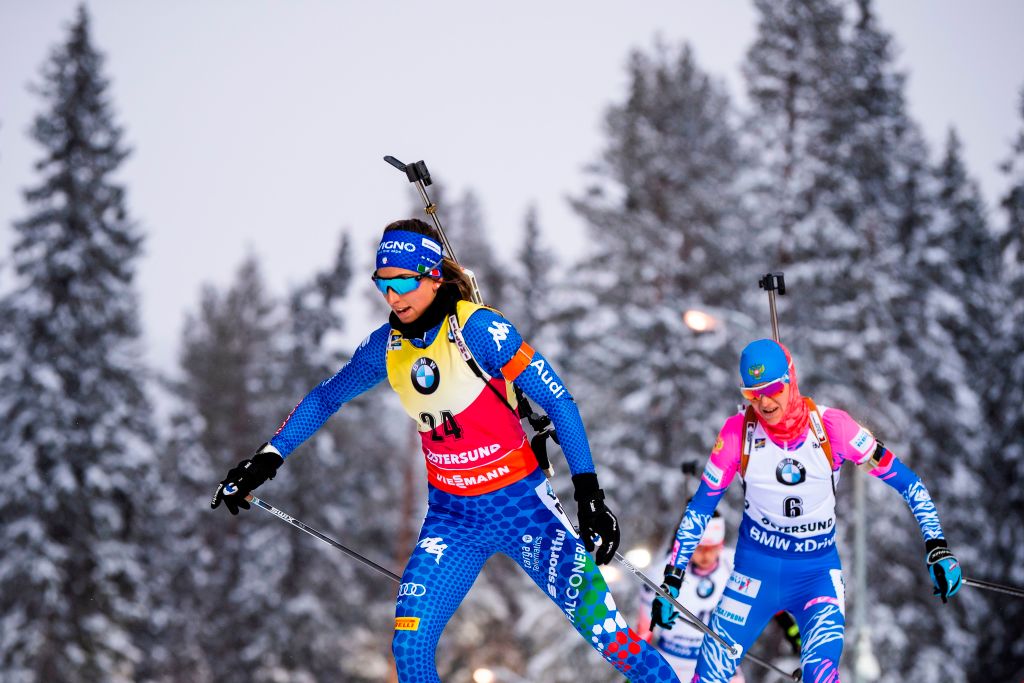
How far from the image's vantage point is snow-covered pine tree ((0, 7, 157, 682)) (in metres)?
18.9

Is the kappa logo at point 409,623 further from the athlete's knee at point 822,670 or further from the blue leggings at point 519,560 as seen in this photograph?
the athlete's knee at point 822,670

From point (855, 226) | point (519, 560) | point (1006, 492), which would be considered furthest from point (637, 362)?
point (519, 560)

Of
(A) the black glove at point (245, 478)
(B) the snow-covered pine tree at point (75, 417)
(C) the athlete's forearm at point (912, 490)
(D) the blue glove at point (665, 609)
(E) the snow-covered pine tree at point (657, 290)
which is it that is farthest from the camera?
(E) the snow-covered pine tree at point (657, 290)

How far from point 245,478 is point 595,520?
1.88 m

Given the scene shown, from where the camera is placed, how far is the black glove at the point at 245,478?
200 inches

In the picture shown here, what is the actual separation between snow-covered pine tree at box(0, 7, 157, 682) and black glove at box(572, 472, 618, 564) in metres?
17.2

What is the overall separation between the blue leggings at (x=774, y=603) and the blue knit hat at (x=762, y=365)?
119 centimetres

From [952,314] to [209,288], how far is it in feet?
97.7

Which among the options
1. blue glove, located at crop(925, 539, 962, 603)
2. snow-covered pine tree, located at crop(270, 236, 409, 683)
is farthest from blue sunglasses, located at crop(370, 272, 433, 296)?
snow-covered pine tree, located at crop(270, 236, 409, 683)

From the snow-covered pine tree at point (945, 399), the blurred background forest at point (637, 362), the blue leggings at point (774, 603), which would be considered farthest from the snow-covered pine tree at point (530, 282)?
the blue leggings at point (774, 603)

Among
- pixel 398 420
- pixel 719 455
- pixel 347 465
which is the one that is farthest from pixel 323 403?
pixel 398 420

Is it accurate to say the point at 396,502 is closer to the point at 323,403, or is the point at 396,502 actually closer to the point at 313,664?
the point at 313,664

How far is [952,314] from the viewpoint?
22.9m

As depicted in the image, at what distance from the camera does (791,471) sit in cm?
564
